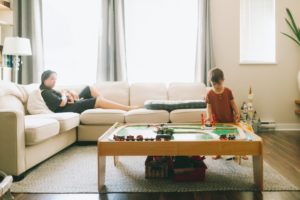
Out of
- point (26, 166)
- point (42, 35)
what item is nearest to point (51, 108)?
point (26, 166)

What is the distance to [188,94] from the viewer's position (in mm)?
4602

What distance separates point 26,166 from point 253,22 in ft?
12.9

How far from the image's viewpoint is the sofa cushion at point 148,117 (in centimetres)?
399

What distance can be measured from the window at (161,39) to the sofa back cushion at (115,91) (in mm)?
530

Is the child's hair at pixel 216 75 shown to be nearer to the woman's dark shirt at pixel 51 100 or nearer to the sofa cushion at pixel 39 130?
the sofa cushion at pixel 39 130

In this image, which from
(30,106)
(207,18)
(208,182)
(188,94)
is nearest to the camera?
(208,182)

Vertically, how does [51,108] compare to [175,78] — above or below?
below

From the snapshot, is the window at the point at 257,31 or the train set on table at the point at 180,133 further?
the window at the point at 257,31

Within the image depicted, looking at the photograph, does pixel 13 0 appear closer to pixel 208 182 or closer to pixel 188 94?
pixel 188 94

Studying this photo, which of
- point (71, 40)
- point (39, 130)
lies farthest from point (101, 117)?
point (71, 40)

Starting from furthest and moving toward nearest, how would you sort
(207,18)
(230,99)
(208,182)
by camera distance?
1. (207,18)
2. (230,99)
3. (208,182)

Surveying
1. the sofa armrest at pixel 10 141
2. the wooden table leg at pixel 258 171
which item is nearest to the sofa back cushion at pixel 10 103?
the sofa armrest at pixel 10 141

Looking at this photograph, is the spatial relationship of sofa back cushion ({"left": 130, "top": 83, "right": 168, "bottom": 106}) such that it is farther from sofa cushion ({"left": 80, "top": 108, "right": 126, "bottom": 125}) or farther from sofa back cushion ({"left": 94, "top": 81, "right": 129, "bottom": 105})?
sofa cushion ({"left": 80, "top": 108, "right": 126, "bottom": 125})

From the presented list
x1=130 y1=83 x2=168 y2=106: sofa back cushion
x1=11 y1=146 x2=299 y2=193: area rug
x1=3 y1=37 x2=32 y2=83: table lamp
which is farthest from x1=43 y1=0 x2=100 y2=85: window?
x1=11 y1=146 x2=299 y2=193: area rug
